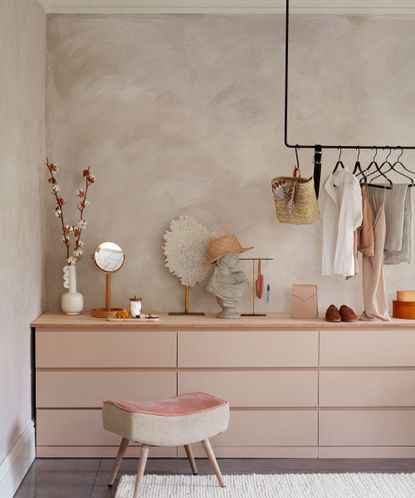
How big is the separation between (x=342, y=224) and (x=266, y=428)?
1.25 m

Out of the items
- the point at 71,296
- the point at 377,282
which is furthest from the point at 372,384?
the point at 71,296

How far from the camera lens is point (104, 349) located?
4.19 m

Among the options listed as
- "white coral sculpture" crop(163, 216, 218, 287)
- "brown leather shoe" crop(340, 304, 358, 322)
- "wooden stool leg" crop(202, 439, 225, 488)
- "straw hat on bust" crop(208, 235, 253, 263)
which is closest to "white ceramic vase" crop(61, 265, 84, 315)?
"white coral sculpture" crop(163, 216, 218, 287)

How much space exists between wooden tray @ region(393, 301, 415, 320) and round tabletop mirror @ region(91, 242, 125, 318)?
1686 mm

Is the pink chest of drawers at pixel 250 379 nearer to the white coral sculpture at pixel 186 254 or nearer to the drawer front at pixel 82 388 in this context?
the drawer front at pixel 82 388

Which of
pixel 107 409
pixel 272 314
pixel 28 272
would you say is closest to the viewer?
pixel 107 409

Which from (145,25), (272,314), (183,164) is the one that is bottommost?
(272,314)

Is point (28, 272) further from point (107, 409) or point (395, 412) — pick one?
point (395, 412)

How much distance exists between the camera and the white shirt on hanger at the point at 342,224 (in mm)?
4289

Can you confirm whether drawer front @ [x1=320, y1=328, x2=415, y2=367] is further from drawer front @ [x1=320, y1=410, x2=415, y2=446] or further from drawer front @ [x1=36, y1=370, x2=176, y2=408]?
drawer front @ [x1=36, y1=370, x2=176, y2=408]

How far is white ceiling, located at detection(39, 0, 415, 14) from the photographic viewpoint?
4578mm

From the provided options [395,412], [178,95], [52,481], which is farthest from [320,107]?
[52,481]

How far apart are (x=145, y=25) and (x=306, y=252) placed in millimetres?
1757

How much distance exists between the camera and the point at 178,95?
4660mm
